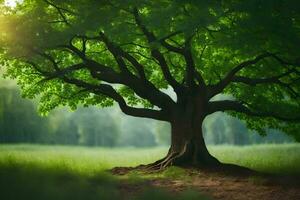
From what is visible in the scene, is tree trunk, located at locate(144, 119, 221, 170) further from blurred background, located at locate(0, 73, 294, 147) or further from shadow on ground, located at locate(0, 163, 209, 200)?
blurred background, located at locate(0, 73, 294, 147)

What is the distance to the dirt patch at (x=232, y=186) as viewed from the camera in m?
14.4

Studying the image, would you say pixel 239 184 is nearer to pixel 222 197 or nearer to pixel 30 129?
pixel 222 197

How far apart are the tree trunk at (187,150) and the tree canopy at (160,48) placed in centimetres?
117

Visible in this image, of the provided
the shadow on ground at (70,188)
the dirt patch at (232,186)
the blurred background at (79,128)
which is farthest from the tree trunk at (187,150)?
the blurred background at (79,128)

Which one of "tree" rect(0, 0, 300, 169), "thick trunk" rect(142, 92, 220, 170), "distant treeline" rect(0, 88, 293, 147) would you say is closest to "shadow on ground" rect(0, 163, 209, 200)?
"thick trunk" rect(142, 92, 220, 170)

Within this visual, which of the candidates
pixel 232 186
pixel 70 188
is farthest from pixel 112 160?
pixel 70 188

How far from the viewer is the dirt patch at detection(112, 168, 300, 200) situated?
47.2 feet

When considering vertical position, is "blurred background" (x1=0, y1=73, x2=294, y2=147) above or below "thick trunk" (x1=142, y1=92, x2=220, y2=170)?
above

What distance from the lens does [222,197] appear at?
14.1m

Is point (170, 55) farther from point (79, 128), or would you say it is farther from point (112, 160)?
point (79, 128)

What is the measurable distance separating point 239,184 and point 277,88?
9.49 metres

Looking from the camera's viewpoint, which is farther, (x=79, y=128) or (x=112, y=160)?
(x=79, y=128)

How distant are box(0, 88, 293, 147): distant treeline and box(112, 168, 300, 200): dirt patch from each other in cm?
4083

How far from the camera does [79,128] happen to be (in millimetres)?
88500
